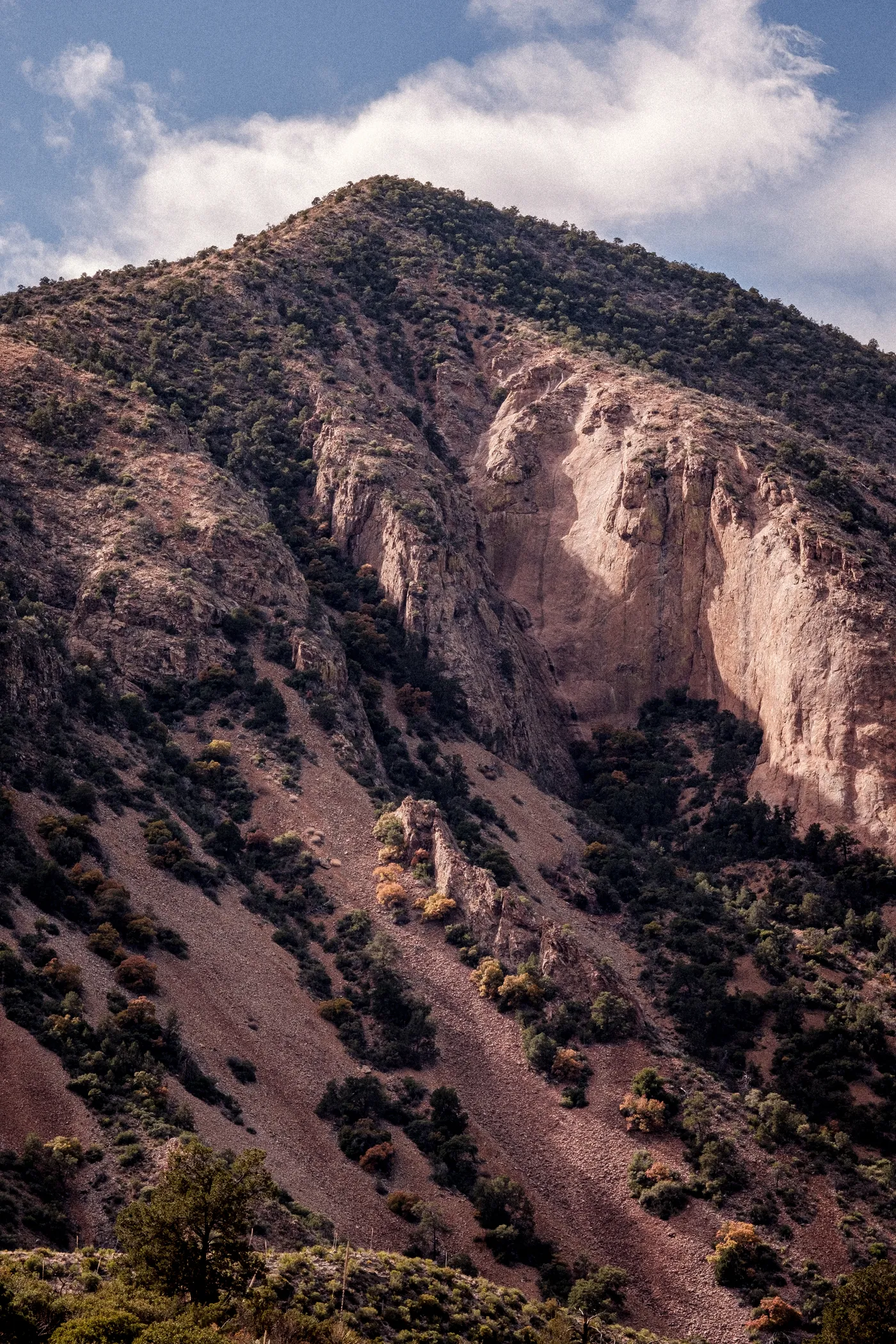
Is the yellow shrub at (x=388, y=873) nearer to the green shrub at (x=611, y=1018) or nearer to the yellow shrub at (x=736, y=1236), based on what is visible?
the green shrub at (x=611, y=1018)

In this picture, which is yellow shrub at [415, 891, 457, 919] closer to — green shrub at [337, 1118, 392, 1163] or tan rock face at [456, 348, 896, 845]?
green shrub at [337, 1118, 392, 1163]

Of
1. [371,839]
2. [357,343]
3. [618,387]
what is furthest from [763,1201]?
[357,343]

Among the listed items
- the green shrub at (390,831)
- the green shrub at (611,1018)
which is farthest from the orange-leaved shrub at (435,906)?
the green shrub at (611,1018)

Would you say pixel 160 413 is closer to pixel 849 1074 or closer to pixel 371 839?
pixel 371 839

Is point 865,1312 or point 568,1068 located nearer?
point 865,1312

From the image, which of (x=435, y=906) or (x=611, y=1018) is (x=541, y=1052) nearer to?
(x=611, y=1018)

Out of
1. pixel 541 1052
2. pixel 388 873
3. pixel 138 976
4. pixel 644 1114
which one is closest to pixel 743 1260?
pixel 644 1114

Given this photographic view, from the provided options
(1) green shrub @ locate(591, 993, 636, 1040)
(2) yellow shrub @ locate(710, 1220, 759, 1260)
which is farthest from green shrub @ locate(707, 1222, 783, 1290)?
(1) green shrub @ locate(591, 993, 636, 1040)
